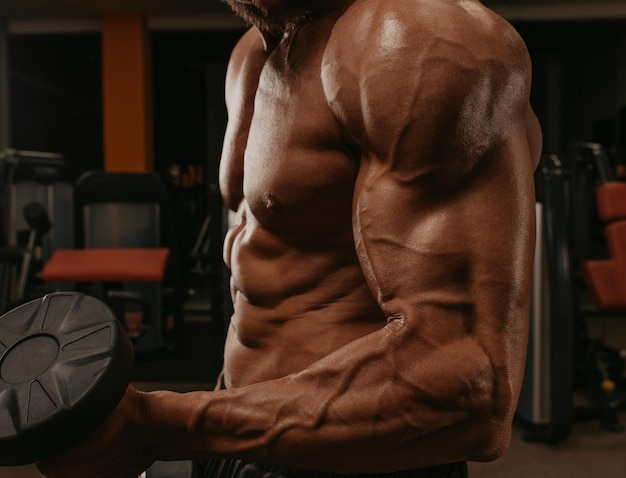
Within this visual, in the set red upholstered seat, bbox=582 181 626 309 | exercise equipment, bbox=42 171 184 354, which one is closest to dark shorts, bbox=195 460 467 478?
red upholstered seat, bbox=582 181 626 309

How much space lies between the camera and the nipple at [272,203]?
54 cm

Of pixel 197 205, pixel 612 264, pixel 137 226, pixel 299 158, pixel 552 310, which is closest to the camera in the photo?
pixel 299 158

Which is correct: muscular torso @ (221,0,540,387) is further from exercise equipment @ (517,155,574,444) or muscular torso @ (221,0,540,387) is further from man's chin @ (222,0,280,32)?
exercise equipment @ (517,155,574,444)

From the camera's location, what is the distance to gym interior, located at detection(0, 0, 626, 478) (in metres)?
2.33

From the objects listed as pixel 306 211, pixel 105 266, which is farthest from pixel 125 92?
pixel 306 211

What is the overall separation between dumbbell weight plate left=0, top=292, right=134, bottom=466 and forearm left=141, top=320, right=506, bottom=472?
5cm

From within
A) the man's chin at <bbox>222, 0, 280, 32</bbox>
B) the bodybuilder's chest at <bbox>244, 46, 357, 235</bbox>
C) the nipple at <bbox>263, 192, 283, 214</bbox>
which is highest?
the man's chin at <bbox>222, 0, 280, 32</bbox>

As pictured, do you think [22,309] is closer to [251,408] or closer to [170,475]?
[251,408]

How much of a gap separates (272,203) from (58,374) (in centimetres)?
23

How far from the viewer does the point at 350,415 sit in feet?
1.42

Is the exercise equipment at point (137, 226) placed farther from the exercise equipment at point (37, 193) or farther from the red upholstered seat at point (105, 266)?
the red upholstered seat at point (105, 266)

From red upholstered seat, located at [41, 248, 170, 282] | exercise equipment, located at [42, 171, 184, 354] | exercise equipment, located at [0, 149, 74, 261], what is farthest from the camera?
exercise equipment, located at [42, 171, 184, 354]

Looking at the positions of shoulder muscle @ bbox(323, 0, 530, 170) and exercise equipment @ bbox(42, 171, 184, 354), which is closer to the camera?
shoulder muscle @ bbox(323, 0, 530, 170)

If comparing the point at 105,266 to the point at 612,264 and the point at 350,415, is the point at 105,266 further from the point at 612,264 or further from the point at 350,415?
the point at 350,415
